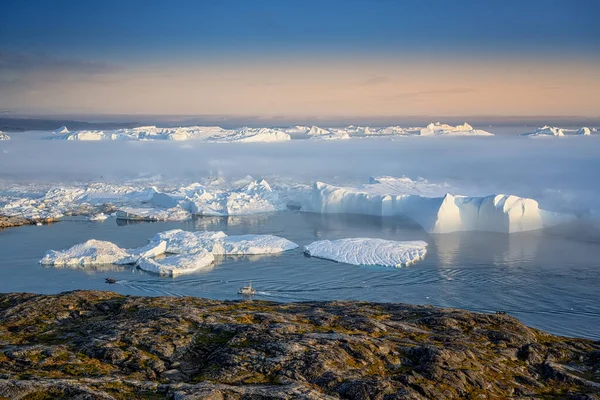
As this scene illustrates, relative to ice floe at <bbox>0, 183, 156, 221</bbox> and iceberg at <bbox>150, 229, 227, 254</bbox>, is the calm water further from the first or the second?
ice floe at <bbox>0, 183, 156, 221</bbox>

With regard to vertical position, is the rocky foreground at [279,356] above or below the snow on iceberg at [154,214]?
above

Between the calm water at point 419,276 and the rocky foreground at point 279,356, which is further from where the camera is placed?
the calm water at point 419,276

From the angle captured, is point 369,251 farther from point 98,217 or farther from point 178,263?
point 98,217

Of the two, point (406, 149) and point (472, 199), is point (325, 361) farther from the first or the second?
point (406, 149)

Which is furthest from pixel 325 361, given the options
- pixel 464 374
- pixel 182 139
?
pixel 182 139

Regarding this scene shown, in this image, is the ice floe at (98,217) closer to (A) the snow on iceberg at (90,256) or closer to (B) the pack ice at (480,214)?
(A) the snow on iceberg at (90,256)

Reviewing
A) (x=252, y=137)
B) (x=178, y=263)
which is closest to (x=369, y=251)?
(x=178, y=263)

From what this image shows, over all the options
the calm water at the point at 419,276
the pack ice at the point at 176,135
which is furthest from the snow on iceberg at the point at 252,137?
the calm water at the point at 419,276
